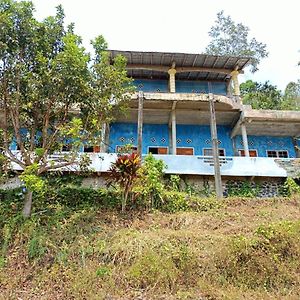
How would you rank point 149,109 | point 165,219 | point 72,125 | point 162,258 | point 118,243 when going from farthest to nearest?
1. point 149,109
2. point 165,219
3. point 72,125
4. point 118,243
5. point 162,258

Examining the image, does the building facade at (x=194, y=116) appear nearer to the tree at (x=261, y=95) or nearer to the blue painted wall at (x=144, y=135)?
the blue painted wall at (x=144, y=135)

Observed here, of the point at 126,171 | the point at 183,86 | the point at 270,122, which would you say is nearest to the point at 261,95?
the point at 270,122

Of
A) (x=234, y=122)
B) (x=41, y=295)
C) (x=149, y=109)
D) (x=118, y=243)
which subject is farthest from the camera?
(x=234, y=122)

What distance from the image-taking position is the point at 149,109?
60.0ft

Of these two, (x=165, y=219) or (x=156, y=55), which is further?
(x=156, y=55)

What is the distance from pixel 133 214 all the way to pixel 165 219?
109 cm

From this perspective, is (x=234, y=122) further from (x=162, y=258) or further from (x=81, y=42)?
(x=162, y=258)

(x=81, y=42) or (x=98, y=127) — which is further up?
(x=81, y=42)

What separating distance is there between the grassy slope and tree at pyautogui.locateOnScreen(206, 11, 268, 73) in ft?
65.5

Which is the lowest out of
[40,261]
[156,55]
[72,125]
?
[40,261]

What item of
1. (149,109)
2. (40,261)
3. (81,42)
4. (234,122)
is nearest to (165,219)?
(40,261)

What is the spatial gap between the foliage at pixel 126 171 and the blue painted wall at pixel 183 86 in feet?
30.7

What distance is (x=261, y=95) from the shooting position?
2586 cm

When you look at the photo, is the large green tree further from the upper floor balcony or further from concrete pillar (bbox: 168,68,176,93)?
concrete pillar (bbox: 168,68,176,93)
